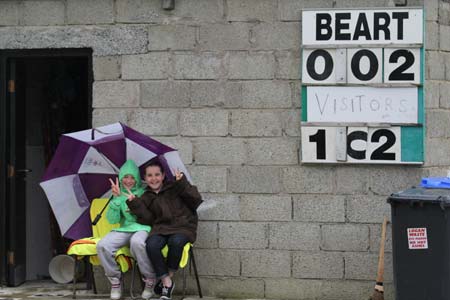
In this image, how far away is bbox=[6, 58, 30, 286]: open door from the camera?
7.38 meters

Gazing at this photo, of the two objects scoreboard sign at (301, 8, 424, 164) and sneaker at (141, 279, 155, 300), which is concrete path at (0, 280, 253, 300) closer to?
sneaker at (141, 279, 155, 300)

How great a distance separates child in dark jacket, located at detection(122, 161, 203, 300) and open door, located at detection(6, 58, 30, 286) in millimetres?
1558

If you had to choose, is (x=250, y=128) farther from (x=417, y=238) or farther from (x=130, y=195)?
(x=417, y=238)

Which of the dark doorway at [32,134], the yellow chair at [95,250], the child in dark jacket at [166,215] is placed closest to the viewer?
the child in dark jacket at [166,215]

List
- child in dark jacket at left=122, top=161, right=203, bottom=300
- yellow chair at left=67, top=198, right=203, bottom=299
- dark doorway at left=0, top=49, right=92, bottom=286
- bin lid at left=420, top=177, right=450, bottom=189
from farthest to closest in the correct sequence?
dark doorway at left=0, top=49, right=92, bottom=286 → yellow chair at left=67, top=198, right=203, bottom=299 → child in dark jacket at left=122, top=161, right=203, bottom=300 → bin lid at left=420, top=177, right=450, bottom=189

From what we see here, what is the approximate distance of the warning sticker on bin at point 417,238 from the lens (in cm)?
567

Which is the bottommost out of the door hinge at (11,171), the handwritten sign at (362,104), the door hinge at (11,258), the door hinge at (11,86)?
the door hinge at (11,258)

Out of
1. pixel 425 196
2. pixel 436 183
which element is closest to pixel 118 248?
pixel 425 196

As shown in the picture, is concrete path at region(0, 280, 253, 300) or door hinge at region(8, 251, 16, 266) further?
door hinge at region(8, 251, 16, 266)

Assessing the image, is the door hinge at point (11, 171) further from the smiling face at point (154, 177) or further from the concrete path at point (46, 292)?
the smiling face at point (154, 177)

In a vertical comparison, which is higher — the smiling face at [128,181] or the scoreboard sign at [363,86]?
the scoreboard sign at [363,86]

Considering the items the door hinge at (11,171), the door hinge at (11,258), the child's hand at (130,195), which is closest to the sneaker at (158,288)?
the child's hand at (130,195)

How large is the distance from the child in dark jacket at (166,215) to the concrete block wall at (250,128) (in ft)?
1.34

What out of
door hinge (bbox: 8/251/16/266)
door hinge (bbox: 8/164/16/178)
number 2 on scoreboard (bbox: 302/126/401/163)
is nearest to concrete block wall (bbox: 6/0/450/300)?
number 2 on scoreboard (bbox: 302/126/401/163)
